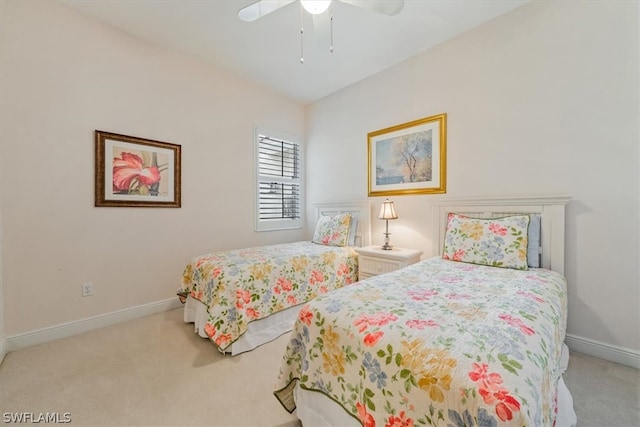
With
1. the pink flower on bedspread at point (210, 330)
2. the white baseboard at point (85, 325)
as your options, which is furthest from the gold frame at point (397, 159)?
the white baseboard at point (85, 325)

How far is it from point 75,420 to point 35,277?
145 centimetres

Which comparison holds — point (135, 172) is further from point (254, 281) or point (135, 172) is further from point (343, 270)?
point (343, 270)

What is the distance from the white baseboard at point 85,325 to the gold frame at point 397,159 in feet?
9.14

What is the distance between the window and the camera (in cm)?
375

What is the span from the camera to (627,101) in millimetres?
1812

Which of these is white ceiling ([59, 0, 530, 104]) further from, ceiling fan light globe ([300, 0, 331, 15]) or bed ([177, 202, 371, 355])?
bed ([177, 202, 371, 355])

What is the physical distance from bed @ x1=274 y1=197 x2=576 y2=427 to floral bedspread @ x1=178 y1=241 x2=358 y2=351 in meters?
0.83

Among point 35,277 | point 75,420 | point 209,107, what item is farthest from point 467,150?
point 35,277

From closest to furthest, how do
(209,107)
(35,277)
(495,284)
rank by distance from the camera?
(495,284) < (35,277) < (209,107)

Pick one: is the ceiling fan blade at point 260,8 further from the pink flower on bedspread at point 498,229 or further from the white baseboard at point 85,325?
the white baseboard at point 85,325

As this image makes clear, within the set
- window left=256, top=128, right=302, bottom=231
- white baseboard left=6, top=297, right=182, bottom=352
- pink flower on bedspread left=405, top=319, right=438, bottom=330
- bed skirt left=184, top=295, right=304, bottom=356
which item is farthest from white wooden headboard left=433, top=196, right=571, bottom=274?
white baseboard left=6, top=297, right=182, bottom=352

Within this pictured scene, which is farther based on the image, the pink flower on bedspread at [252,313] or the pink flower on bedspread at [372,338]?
the pink flower on bedspread at [252,313]

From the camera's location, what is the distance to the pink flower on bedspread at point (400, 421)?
0.87 meters

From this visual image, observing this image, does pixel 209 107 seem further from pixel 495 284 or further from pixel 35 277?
pixel 495 284
